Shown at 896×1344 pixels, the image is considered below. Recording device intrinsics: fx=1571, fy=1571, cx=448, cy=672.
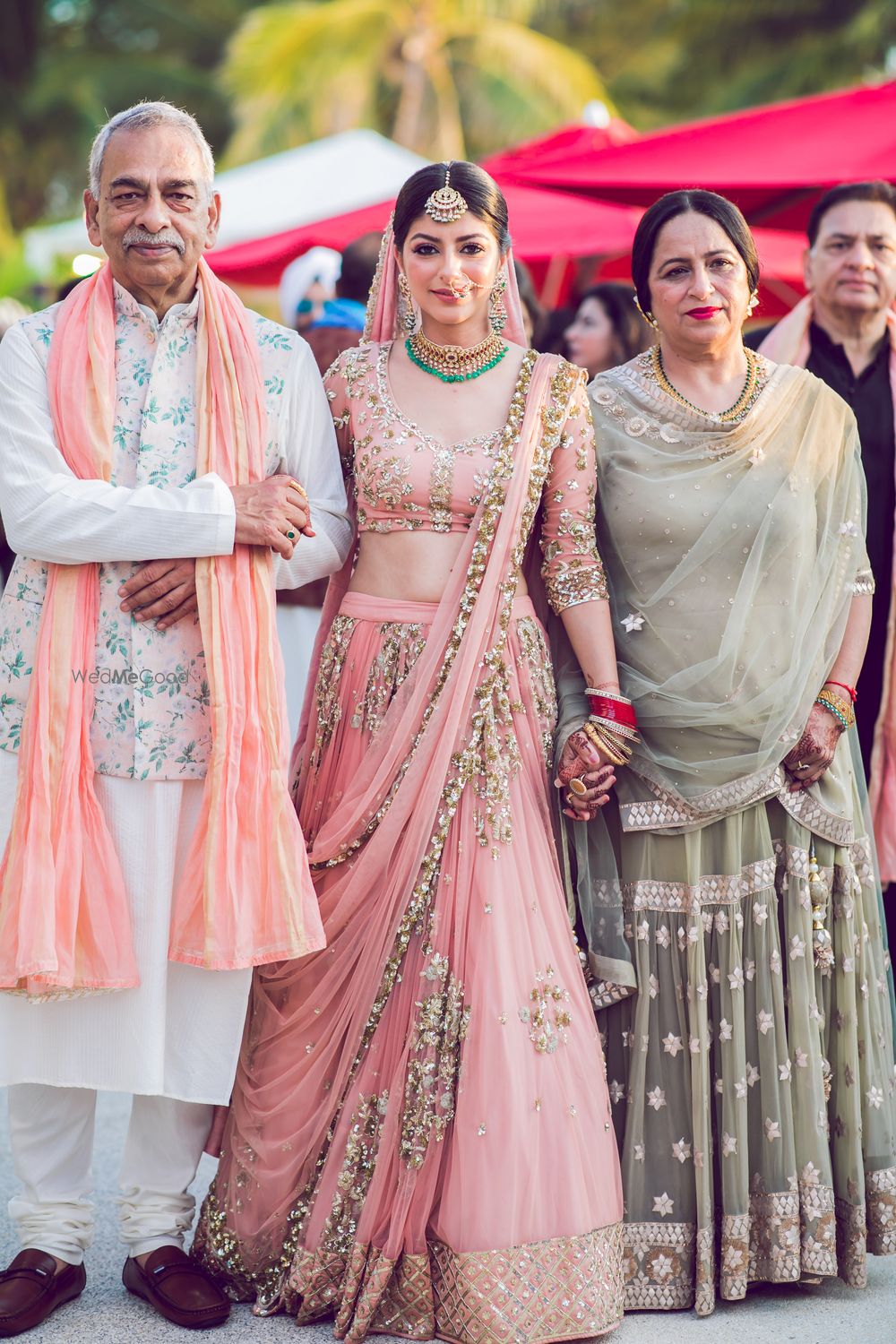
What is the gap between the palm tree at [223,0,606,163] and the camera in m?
19.9

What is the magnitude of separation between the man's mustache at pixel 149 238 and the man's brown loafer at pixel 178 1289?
1.91 m

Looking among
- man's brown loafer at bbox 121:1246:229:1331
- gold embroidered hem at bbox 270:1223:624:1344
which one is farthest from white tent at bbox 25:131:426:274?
gold embroidered hem at bbox 270:1223:624:1344

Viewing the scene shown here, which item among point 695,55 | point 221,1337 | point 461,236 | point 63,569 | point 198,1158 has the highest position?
point 695,55

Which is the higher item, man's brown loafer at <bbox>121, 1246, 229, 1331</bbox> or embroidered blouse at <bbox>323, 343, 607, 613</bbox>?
embroidered blouse at <bbox>323, 343, 607, 613</bbox>

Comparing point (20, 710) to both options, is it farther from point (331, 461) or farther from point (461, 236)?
point (461, 236)

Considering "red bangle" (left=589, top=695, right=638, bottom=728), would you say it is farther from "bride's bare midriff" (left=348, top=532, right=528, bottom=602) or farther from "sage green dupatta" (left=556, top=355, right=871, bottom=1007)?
"bride's bare midriff" (left=348, top=532, right=528, bottom=602)

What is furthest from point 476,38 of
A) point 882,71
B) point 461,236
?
point 461,236

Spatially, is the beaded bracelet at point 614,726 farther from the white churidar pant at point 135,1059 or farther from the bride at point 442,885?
the white churidar pant at point 135,1059

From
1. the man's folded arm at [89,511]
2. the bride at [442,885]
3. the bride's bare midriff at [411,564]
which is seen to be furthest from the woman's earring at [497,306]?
the man's folded arm at [89,511]

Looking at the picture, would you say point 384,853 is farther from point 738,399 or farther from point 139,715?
point 738,399

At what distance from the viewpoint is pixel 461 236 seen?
9.95ft

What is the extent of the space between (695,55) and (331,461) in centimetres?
1906

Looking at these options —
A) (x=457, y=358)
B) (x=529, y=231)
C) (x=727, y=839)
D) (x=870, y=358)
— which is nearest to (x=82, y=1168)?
(x=727, y=839)

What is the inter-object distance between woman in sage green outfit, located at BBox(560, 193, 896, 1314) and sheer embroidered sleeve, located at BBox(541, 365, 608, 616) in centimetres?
8
